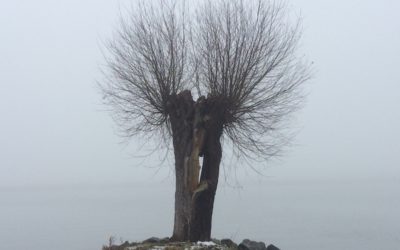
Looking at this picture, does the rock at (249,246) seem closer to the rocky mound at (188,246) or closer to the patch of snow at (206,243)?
the rocky mound at (188,246)

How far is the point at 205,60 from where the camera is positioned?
18734 mm

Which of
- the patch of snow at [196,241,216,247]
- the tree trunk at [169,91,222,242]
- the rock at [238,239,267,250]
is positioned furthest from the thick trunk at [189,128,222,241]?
the rock at [238,239,267,250]

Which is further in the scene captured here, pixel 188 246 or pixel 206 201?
pixel 206 201

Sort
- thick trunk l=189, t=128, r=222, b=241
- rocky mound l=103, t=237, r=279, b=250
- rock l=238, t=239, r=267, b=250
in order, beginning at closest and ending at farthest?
rocky mound l=103, t=237, r=279, b=250 → thick trunk l=189, t=128, r=222, b=241 → rock l=238, t=239, r=267, b=250

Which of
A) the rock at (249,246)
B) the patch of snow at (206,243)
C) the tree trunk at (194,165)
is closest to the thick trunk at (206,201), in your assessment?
the tree trunk at (194,165)

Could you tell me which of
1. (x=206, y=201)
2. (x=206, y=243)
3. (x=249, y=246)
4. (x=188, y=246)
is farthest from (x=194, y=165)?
(x=249, y=246)

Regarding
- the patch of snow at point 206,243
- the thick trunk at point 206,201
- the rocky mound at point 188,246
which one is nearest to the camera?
the rocky mound at point 188,246

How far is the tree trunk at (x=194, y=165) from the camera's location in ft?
53.9

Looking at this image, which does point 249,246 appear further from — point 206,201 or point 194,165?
point 194,165

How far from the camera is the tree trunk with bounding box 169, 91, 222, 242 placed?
1642 centimetres

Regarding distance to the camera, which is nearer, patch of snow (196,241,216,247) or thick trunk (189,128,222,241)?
patch of snow (196,241,216,247)

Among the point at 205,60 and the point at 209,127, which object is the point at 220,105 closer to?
the point at 209,127

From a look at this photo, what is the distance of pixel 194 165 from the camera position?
1672 centimetres

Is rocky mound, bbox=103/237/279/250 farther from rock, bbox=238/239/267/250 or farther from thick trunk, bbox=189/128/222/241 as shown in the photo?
thick trunk, bbox=189/128/222/241
